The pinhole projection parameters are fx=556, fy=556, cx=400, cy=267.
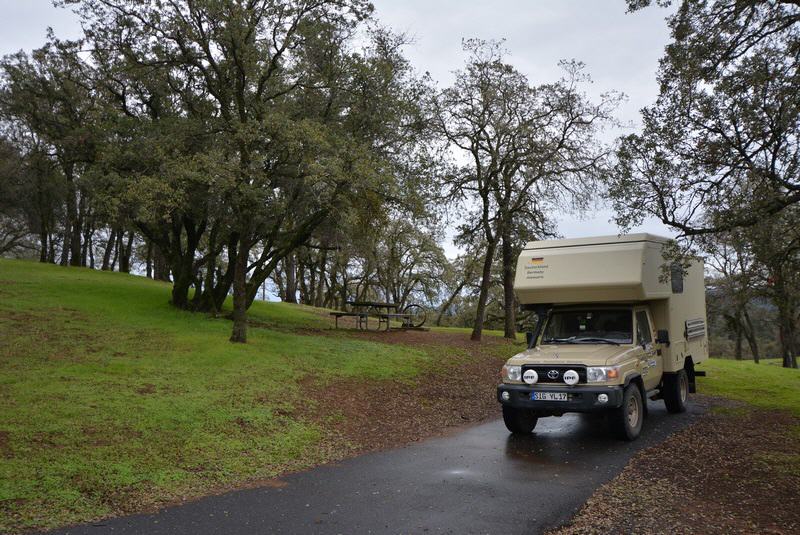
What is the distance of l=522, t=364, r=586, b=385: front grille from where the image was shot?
866cm

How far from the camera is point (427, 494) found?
6.50 metres

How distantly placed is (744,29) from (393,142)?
11081 millimetres

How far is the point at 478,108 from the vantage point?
23.3 metres

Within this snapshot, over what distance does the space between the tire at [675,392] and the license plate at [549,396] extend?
4.18 meters

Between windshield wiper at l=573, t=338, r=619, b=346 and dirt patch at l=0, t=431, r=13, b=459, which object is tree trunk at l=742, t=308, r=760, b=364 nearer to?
windshield wiper at l=573, t=338, r=619, b=346

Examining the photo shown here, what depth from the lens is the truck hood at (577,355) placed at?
8797 millimetres

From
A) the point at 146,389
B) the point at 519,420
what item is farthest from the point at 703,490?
the point at 146,389

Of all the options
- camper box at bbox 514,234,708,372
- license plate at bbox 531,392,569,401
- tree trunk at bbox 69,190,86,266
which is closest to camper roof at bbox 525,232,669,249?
camper box at bbox 514,234,708,372

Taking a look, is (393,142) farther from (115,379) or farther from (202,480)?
(202,480)

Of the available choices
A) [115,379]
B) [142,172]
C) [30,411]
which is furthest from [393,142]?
[30,411]

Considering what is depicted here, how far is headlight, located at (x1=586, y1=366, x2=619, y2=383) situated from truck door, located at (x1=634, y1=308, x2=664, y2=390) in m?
1.34

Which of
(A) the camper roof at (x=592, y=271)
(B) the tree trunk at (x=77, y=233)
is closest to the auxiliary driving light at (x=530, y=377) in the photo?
(A) the camper roof at (x=592, y=271)

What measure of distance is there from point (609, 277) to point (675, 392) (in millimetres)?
3663

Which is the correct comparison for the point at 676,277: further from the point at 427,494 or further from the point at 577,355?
the point at 427,494
